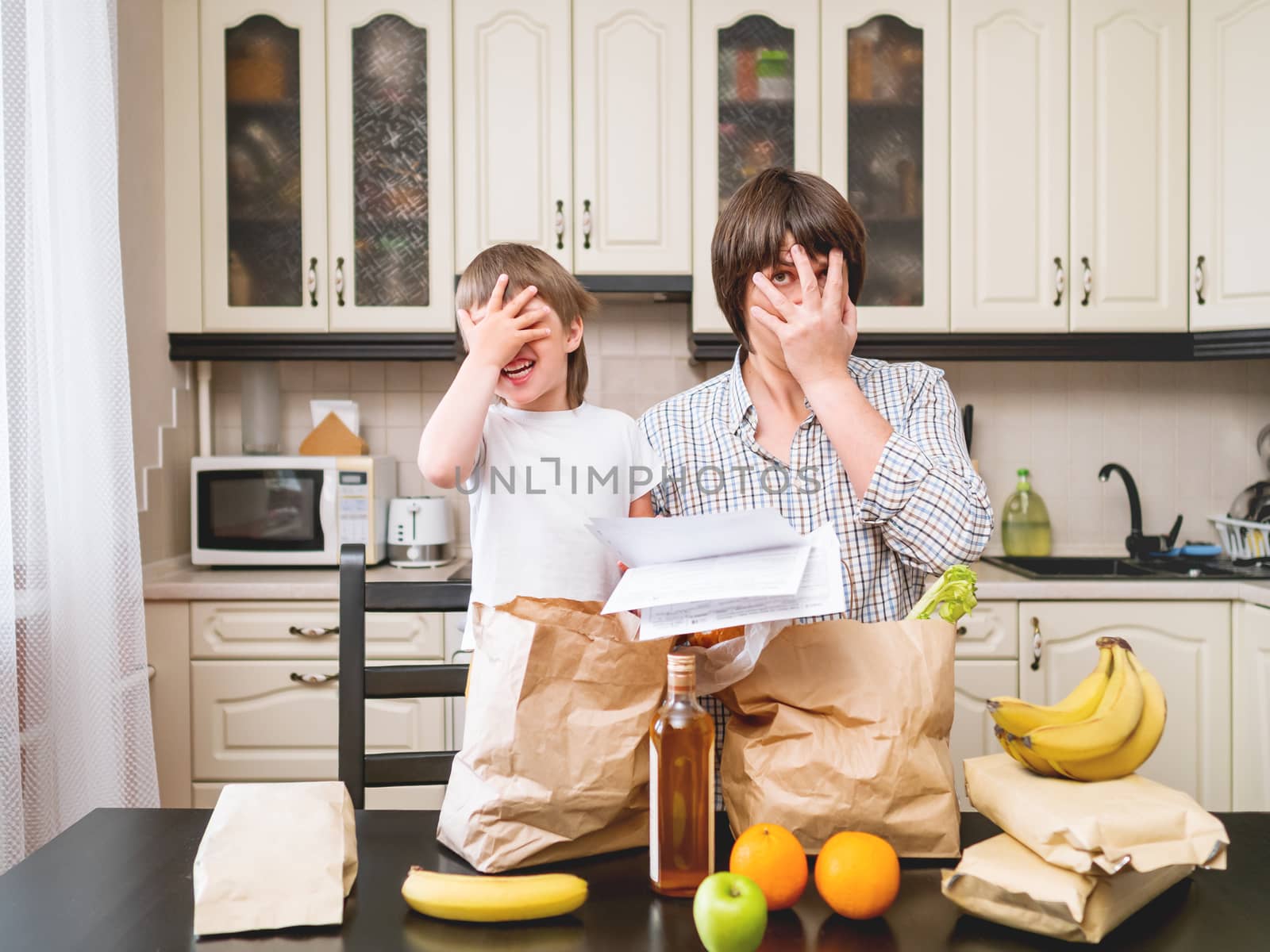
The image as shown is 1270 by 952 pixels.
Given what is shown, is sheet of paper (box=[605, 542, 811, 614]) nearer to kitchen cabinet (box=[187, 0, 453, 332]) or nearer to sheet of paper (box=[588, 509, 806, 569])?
sheet of paper (box=[588, 509, 806, 569])

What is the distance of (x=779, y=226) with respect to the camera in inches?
43.0

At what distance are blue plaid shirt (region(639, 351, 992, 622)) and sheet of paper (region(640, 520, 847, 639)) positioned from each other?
36cm

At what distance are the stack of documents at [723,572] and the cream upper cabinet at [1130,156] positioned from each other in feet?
7.22

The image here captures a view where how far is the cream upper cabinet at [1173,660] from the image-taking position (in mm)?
2277

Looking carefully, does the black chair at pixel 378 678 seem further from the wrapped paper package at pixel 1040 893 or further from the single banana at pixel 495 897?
the wrapped paper package at pixel 1040 893

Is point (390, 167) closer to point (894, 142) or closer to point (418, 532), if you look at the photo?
point (418, 532)

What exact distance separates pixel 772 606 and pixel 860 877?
21 centimetres

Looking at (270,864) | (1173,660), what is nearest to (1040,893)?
(270,864)

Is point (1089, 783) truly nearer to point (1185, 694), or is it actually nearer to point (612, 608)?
point (612, 608)

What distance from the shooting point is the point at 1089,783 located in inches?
27.5

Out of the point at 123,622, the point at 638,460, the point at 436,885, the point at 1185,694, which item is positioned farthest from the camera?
the point at 1185,694

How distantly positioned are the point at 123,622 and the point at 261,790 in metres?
1.42

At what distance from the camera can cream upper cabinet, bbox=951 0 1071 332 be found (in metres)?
2.50

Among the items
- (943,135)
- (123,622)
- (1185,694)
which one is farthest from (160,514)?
(1185,694)
